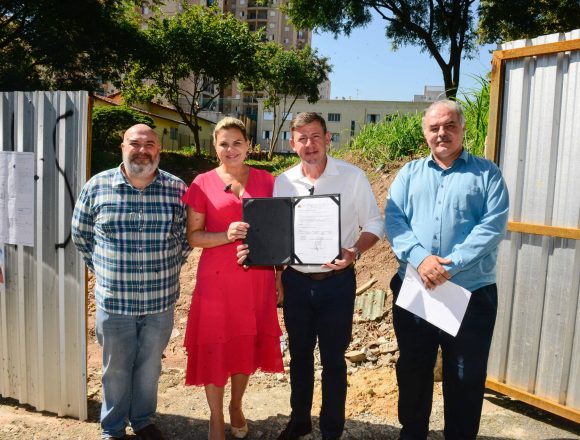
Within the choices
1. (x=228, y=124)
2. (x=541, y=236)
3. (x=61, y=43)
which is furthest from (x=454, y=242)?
(x=61, y=43)

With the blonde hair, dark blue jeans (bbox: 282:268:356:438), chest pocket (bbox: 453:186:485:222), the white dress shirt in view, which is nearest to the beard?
the blonde hair

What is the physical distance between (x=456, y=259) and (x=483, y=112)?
14.1 feet

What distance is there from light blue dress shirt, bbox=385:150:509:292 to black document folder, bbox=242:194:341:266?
540 mm

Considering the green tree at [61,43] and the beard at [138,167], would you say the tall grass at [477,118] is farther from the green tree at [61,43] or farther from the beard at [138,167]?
the green tree at [61,43]

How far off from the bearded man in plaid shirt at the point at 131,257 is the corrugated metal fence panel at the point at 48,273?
0.40 metres

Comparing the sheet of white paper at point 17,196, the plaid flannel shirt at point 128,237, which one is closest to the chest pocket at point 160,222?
the plaid flannel shirt at point 128,237

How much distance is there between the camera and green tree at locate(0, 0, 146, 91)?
15805mm

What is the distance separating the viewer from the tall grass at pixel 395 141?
8516 mm

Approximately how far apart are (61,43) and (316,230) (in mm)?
16120

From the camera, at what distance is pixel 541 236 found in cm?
387

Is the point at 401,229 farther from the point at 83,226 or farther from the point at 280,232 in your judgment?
the point at 83,226

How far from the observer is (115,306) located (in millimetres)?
3242

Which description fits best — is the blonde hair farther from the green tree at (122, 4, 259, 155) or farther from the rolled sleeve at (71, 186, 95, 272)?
the green tree at (122, 4, 259, 155)

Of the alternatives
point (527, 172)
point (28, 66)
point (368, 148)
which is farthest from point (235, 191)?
point (28, 66)
